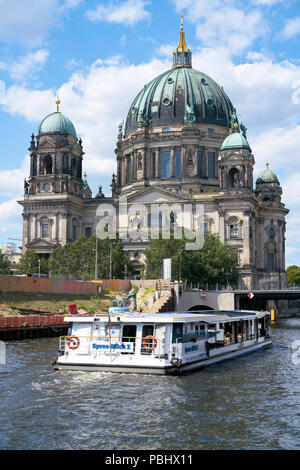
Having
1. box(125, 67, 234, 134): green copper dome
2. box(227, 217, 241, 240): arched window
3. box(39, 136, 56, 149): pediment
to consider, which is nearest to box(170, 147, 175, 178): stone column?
box(125, 67, 234, 134): green copper dome

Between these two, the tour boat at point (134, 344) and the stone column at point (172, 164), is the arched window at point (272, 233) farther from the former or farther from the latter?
the tour boat at point (134, 344)

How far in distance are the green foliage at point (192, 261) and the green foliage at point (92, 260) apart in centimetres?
541

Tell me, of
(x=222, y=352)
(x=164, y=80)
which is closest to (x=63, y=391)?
(x=222, y=352)

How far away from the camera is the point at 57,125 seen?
123188 millimetres

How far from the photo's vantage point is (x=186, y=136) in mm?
126500

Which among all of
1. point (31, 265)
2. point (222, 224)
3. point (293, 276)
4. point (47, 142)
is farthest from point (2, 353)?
point (293, 276)

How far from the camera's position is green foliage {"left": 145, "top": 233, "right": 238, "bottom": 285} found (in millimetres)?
96625

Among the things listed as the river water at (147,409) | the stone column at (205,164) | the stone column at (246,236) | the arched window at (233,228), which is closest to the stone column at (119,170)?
the stone column at (205,164)

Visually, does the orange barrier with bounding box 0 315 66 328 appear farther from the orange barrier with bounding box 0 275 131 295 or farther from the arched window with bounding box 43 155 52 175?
the arched window with bounding box 43 155 52 175

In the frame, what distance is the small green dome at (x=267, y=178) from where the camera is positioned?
441 feet

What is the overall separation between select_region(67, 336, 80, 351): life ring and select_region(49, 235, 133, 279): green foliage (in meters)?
59.5

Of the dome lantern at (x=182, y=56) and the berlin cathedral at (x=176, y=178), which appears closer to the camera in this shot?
the berlin cathedral at (x=176, y=178)

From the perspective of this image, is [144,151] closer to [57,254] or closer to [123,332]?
[57,254]
